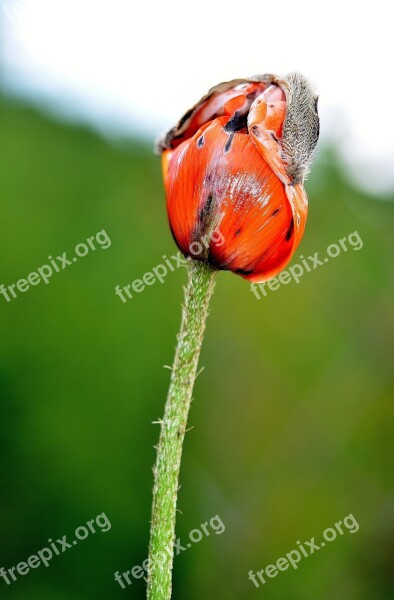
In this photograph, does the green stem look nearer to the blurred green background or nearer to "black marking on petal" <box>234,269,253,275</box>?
"black marking on petal" <box>234,269,253,275</box>

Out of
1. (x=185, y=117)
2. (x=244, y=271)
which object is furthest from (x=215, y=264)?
(x=185, y=117)

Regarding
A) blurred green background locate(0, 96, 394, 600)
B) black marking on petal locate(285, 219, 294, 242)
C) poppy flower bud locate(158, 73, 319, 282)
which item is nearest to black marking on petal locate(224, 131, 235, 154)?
poppy flower bud locate(158, 73, 319, 282)

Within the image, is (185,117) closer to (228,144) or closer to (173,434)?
(228,144)

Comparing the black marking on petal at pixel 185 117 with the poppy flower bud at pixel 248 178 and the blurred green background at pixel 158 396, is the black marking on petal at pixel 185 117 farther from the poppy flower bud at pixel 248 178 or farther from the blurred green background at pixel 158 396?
the blurred green background at pixel 158 396

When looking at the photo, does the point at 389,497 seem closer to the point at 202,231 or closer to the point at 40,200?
the point at 40,200

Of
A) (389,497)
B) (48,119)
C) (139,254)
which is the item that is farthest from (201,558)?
(48,119)

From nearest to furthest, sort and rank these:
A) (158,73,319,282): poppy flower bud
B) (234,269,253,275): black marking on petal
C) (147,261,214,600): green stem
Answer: (147,261,214,600): green stem → (158,73,319,282): poppy flower bud → (234,269,253,275): black marking on petal

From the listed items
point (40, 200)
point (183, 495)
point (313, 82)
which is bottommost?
point (183, 495)
